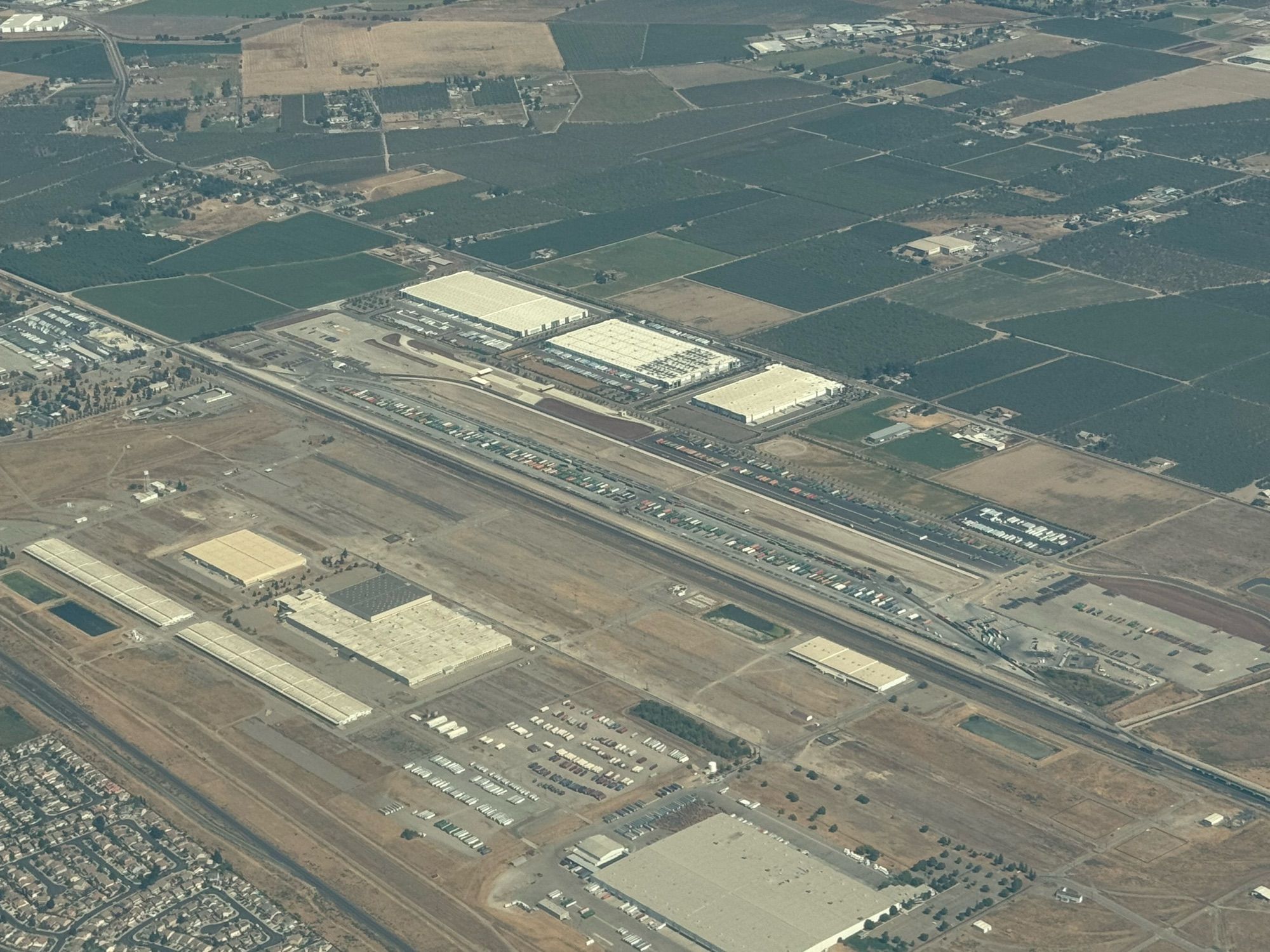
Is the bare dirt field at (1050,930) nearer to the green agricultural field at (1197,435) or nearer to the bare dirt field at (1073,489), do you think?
the bare dirt field at (1073,489)

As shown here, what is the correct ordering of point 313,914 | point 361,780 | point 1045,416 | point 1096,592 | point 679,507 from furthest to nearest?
point 1045,416
point 679,507
point 1096,592
point 361,780
point 313,914

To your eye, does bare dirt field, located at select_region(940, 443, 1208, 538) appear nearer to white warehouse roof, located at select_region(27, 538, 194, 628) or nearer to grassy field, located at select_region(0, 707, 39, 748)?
white warehouse roof, located at select_region(27, 538, 194, 628)

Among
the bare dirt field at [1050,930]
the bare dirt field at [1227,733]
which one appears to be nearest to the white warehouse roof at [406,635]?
the bare dirt field at [1050,930]

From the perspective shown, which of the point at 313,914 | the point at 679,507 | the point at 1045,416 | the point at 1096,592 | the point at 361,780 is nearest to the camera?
the point at 313,914

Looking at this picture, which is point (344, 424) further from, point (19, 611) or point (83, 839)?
point (83, 839)

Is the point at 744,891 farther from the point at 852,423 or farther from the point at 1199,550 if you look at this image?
the point at 852,423

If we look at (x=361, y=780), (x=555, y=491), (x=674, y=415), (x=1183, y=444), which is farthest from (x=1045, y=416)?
(x=361, y=780)

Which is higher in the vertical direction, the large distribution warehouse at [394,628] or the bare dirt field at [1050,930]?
the large distribution warehouse at [394,628]
